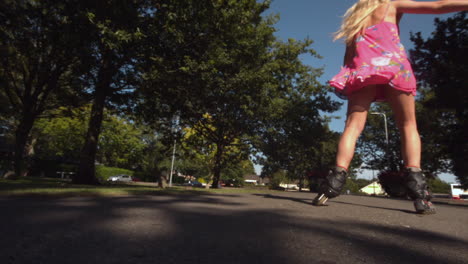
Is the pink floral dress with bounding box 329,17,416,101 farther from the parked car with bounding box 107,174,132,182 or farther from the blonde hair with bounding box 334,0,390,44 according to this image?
the parked car with bounding box 107,174,132,182

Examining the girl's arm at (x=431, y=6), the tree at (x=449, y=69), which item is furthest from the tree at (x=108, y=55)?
the tree at (x=449, y=69)

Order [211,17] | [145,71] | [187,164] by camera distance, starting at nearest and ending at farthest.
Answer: [211,17] → [145,71] → [187,164]

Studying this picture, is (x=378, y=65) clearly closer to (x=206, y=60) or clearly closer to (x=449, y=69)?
(x=206, y=60)

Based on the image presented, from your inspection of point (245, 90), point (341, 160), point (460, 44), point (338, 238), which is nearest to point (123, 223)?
point (338, 238)

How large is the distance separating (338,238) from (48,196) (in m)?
3.48

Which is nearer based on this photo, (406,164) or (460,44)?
(406,164)

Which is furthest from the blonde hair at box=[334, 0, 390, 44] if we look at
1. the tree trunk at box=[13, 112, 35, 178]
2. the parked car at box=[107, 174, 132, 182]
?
the parked car at box=[107, 174, 132, 182]

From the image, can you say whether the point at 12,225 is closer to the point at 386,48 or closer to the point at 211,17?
the point at 386,48

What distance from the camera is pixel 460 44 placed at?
13.3 m

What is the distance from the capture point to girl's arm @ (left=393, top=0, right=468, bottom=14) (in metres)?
3.04

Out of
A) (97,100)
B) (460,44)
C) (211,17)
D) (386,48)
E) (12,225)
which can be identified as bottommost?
(12,225)

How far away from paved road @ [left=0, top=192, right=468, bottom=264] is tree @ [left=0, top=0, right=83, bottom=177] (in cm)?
867

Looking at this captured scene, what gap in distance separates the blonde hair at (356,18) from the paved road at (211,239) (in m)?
2.38

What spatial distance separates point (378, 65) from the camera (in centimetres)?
323
